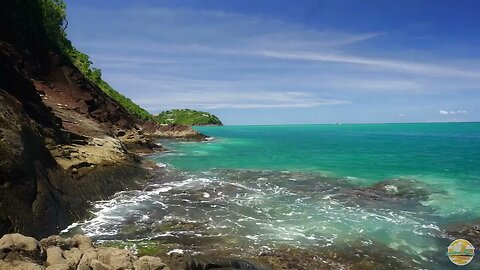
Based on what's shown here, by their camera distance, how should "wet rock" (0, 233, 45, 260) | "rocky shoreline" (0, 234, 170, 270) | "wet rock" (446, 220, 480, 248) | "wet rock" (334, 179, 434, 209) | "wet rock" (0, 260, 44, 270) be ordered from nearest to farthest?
1. "wet rock" (0, 260, 44, 270)
2. "rocky shoreline" (0, 234, 170, 270)
3. "wet rock" (0, 233, 45, 260)
4. "wet rock" (446, 220, 480, 248)
5. "wet rock" (334, 179, 434, 209)

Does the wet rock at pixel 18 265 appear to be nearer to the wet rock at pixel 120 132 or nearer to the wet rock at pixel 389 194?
the wet rock at pixel 389 194

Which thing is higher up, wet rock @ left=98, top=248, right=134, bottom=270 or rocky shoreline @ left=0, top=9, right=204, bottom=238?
rocky shoreline @ left=0, top=9, right=204, bottom=238

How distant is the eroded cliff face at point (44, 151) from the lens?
15.7 metres

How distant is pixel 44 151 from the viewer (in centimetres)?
2070

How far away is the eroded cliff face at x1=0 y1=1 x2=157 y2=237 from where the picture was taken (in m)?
15.7

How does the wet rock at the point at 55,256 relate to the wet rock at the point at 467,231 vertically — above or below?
above

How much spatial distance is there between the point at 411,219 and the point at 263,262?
12.0m

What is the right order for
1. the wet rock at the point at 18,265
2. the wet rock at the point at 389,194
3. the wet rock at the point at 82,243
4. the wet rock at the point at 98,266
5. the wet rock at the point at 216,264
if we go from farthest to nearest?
the wet rock at the point at 389,194, the wet rock at the point at 216,264, the wet rock at the point at 82,243, the wet rock at the point at 98,266, the wet rock at the point at 18,265

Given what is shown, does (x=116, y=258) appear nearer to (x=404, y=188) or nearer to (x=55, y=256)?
(x=55, y=256)

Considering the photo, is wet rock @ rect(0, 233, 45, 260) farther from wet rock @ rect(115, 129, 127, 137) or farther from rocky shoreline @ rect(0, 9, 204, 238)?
wet rock @ rect(115, 129, 127, 137)

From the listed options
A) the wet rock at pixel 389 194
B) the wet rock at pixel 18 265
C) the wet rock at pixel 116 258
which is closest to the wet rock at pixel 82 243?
the wet rock at pixel 116 258

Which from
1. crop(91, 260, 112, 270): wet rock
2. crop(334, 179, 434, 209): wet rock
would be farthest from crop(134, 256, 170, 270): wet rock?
crop(334, 179, 434, 209): wet rock

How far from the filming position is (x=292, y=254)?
52.4 ft

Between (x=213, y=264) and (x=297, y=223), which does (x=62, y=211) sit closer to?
(x=213, y=264)
